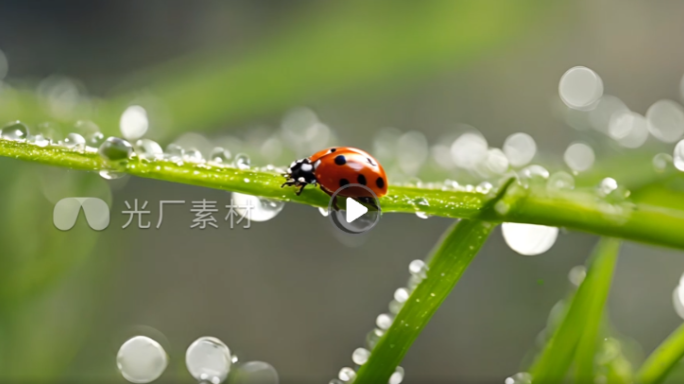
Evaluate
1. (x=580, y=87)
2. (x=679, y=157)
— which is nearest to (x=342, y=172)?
(x=679, y=157)

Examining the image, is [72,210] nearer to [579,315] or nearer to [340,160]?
[340,160]

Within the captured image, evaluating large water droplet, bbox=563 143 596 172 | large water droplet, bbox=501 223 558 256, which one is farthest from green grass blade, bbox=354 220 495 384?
large water droplet, bbox=563 143 596 172

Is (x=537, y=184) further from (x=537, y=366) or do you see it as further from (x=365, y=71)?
(x=365, y=71)

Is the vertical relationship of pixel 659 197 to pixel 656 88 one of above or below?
below

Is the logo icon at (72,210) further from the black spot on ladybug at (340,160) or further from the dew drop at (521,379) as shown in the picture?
the dew drop at (521,379)

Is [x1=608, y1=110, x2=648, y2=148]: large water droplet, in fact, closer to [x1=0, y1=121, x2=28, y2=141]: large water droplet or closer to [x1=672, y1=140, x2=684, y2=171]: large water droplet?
[x1=672, y1=140, x2=684, y2=171]: large water droplet

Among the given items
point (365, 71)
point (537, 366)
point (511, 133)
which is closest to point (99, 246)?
point (365, 71)
